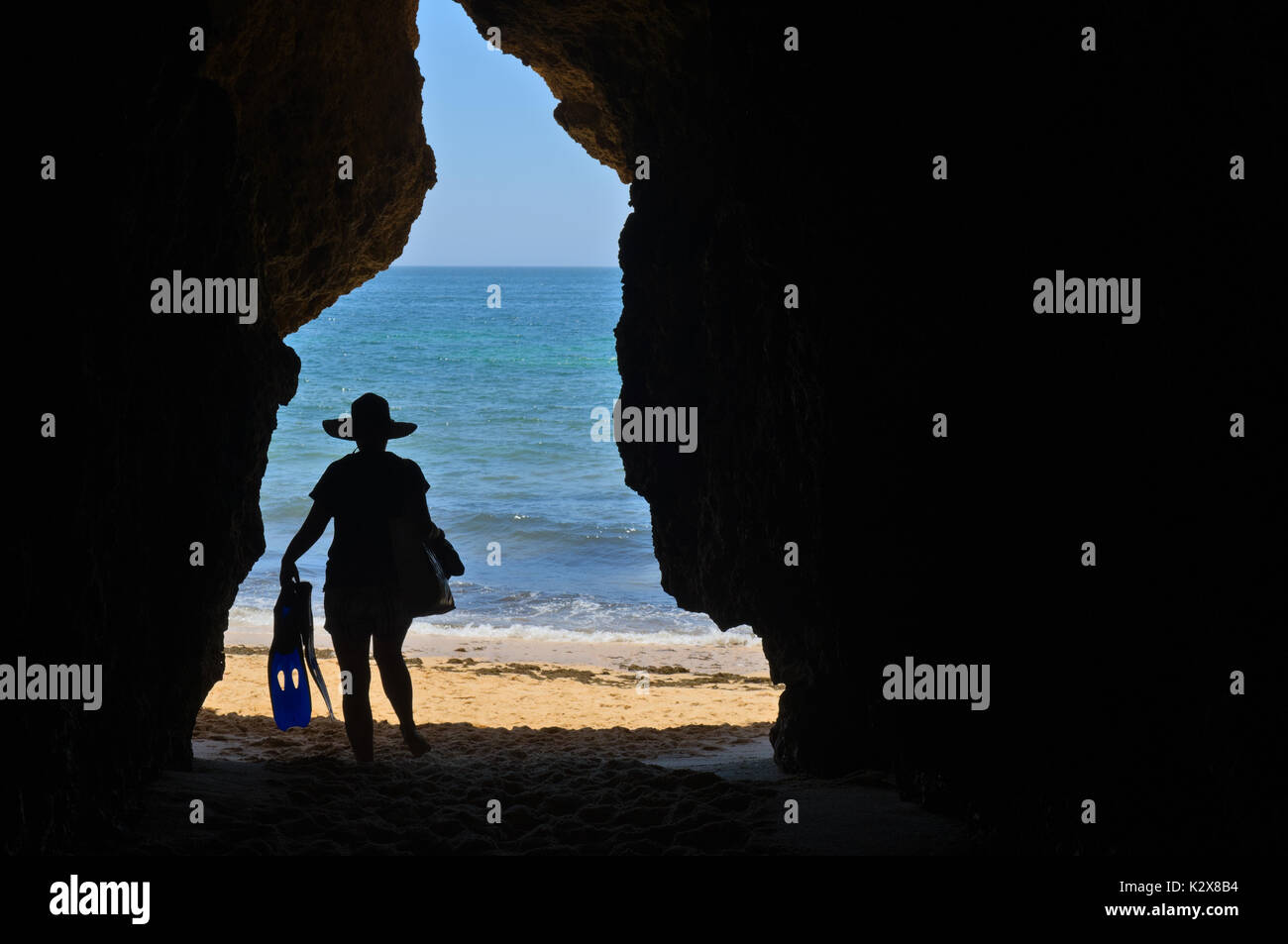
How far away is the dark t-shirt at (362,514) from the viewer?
5.61 metres

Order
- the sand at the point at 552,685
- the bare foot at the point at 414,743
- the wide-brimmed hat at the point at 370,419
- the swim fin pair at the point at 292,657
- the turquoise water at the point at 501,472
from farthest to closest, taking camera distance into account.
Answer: the turquoise water at the point at 501,472 < the sand at the point at 552,685 < the bare foot at the point at 414,743 < the wide-brimmed hat at the point at 370,419 < the swim fin pair at the point at 292,657

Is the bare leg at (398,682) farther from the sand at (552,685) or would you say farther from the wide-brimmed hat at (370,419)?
the wide-brimmed hat at (370,419)

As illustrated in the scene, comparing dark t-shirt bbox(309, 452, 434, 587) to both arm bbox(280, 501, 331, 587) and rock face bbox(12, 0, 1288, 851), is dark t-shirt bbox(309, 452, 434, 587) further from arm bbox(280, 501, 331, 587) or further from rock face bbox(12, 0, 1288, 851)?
rock face bbox(12, 0, 1288, 851)

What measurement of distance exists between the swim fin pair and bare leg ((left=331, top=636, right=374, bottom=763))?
157mm

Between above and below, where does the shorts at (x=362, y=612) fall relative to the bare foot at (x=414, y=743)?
above

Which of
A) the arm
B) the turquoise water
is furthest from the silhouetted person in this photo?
the turquoise water

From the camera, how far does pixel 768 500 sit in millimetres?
6078

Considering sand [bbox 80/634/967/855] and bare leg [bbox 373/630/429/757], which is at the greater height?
bare leg [bbox 373/630/429/757]

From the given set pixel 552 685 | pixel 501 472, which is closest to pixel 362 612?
pixel 552 685

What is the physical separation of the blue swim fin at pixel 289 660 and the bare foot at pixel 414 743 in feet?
2.13

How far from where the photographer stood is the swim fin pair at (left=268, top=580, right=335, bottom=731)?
215 inches

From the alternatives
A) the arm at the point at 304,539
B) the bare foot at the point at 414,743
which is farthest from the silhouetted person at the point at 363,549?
the bare foot at the point at 414,743
